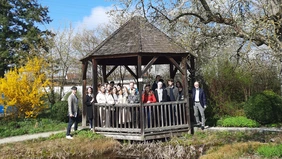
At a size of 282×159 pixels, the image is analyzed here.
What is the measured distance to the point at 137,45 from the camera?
10.1m

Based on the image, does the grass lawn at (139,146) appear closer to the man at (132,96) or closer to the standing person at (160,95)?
the standing person at (160,95)

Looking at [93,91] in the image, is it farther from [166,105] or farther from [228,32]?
[228,32]

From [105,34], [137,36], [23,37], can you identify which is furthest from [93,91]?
[105,34]

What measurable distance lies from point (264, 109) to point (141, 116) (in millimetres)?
4958

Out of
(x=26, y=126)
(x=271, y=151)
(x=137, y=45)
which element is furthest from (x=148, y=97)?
(x=26, y=126)

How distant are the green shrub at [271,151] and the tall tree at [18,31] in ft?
53.6

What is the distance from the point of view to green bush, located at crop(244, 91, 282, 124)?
11078 mm

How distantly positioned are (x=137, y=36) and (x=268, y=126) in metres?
6.08

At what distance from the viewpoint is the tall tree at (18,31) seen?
20.2 meters

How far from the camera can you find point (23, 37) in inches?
827

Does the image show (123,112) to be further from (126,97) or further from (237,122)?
(237,122)

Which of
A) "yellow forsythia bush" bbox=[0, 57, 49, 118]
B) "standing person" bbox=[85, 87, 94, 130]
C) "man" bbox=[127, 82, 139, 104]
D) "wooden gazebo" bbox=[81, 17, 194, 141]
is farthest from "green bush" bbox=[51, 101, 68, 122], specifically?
"man" bbox=[127, 82, 139, 104]

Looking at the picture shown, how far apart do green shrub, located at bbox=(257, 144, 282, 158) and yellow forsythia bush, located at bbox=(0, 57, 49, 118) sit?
11.2 m

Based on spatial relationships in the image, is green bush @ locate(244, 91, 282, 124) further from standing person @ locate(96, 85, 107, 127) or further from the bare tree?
standing person @ locate(96, 85, 107, 127)
